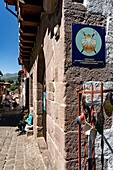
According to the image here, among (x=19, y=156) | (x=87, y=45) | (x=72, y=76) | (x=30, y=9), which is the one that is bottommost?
(x=19, y=156)

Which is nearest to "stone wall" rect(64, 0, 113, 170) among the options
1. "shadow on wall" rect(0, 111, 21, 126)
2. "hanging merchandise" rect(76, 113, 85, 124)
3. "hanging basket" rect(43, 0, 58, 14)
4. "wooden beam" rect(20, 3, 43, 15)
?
"hanging merchandise" rect(76, 113, 85, 124)

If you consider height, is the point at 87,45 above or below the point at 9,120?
above

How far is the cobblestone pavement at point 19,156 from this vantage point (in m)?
2.98

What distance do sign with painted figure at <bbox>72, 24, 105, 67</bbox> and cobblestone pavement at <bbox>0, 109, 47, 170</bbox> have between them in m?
1.87

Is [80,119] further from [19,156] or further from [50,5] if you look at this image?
[19,156]

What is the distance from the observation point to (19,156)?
11.6ft

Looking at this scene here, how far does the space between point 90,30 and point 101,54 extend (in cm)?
24

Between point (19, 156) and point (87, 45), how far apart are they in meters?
2.73

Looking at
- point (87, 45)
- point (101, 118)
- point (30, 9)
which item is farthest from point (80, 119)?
point (30, 9)

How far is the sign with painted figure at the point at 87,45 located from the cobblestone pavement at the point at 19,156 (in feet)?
6.15

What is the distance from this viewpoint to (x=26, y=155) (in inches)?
138

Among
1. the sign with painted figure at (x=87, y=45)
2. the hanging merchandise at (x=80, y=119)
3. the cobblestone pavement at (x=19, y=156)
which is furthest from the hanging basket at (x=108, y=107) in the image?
the cobblestone pavement at (x=19, y=156)

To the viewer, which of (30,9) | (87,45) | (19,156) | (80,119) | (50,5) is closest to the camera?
(80,119)

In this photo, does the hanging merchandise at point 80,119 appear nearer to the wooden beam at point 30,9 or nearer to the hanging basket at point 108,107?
the hanging basket at point 108,107
